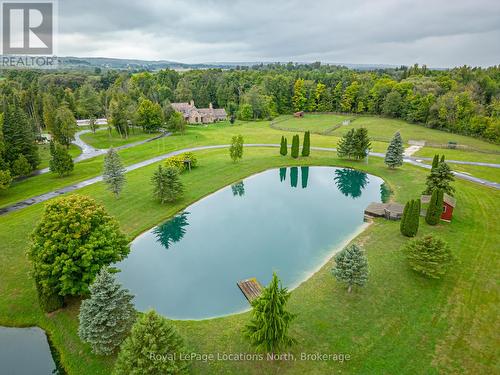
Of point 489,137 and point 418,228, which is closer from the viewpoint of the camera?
point 418,228

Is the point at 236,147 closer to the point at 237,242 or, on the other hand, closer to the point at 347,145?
the point at 347,145

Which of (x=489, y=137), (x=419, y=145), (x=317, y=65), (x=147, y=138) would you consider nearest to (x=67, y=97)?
(x=147, y=138)

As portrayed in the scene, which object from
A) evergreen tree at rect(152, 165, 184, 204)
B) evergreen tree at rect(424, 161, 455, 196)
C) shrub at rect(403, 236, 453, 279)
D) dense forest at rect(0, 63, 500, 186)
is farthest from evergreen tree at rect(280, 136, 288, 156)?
shrub at rect(403, 236, 453, 279)

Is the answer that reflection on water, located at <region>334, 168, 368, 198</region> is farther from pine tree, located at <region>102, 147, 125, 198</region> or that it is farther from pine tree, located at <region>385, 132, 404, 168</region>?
pine tree, located at <region>102, 147, 125, 198</region>

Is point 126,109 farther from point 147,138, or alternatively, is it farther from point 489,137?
point 489,137

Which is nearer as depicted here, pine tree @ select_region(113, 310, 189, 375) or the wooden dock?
pine tree @ select_region(113, 310, 189, 375)

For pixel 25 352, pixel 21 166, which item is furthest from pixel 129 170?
pixel 25 352

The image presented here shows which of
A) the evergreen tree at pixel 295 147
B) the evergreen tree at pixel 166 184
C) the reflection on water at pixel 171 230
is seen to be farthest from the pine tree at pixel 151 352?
the evergreen tree at pixel 295 147
